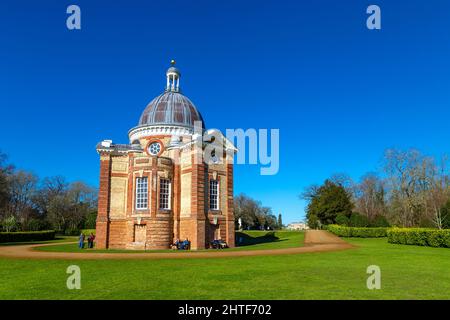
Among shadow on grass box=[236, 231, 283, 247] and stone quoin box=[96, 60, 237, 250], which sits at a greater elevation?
stone quoin box=[96, 60, 237, 250]

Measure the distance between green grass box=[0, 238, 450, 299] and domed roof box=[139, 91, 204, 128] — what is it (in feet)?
75.9

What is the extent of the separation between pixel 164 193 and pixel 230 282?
21.9 meters

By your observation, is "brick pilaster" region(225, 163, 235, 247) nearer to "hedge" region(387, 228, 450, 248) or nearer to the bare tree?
"hedge" region(387, 228, 450, 248)

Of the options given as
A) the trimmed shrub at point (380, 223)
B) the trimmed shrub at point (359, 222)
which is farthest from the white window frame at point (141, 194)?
the trimmed shrub at point (380, 223)

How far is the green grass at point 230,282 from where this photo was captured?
1123cm

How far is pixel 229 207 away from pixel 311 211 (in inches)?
1525

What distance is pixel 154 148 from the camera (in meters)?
37.0

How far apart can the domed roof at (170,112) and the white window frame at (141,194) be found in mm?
7318

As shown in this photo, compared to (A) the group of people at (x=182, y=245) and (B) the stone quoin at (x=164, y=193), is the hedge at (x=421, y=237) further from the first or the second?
(A) the group of people at (x=182, y=245)

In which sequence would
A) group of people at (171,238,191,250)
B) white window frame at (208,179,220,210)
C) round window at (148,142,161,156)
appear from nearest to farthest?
1. group of people at (171,238,191,250)
2. white window frame at (208,179,220,210)
3. round window at (148,142,161,156)

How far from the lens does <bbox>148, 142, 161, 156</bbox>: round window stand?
36.7 m

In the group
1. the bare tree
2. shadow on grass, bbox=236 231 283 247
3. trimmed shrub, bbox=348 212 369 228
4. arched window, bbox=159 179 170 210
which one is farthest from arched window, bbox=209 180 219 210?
the bare tree

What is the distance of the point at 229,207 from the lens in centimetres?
3588
